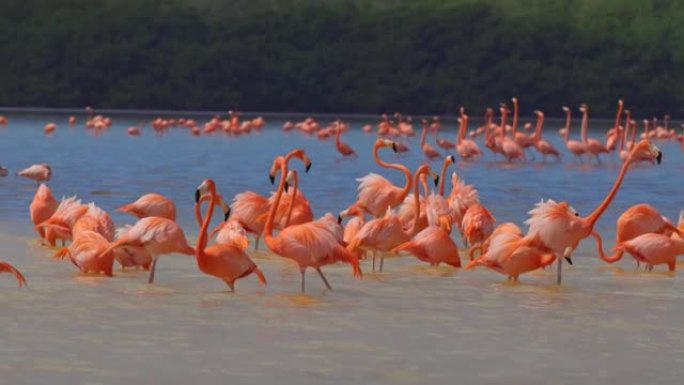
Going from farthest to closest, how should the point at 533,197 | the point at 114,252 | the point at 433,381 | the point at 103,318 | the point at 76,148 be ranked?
the point at 76,148 < the point at 533,197 < the point at 114,252 < the point at 103,318 < the point at 433,381

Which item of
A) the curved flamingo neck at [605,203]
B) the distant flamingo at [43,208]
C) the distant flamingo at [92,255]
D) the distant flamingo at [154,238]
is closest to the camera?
the distant flamingo at [154,238]

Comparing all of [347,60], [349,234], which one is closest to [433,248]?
[349,234]

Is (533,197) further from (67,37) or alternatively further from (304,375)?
(67,37)

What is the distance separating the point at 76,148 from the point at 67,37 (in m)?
43.6

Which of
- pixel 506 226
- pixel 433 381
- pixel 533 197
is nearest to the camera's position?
pixel 433 381

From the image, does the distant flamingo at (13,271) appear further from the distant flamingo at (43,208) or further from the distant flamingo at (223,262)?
the distant flamingo at (43,208)

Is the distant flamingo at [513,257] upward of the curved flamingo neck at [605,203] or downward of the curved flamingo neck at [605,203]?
downward

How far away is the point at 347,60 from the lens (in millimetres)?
75562

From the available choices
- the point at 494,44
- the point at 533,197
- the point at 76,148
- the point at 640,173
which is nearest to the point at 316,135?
the point at 76,148

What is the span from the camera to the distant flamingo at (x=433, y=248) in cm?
1185

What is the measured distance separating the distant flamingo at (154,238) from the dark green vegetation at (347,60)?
6029cm

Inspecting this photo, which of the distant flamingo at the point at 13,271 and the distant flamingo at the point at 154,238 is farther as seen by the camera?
the distant flamingo at the point at 154,238

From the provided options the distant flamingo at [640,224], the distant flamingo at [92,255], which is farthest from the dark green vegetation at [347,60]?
the distant flamingo at [92,255]

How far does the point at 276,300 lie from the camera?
1033 cm
